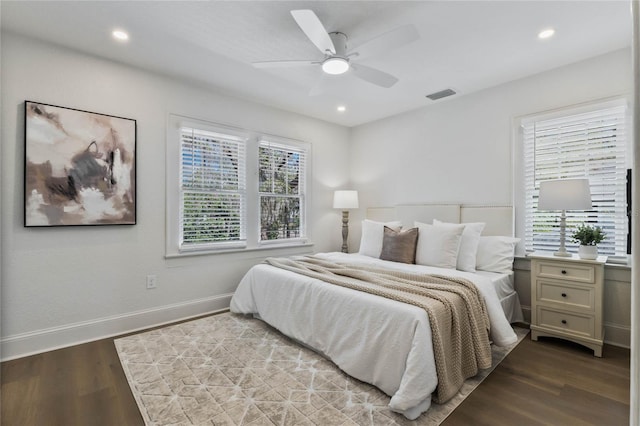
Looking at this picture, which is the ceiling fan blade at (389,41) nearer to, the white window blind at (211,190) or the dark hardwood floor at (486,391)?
the white window blind at (211,190)

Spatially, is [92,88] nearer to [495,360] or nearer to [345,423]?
[345,423]

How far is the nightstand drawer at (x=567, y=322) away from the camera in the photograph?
2.63m

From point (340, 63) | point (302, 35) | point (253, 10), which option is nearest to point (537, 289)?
point (340, 63)

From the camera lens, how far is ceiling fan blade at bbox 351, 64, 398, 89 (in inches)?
99.9

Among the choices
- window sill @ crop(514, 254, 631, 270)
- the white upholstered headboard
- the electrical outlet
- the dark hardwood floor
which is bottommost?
the dark hardwood floor

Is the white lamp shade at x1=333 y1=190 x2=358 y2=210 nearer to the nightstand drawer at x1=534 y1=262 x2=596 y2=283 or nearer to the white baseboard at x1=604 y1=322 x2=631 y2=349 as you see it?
the nightstand drawer at x1=534 y1=262 x2=596 y2=283

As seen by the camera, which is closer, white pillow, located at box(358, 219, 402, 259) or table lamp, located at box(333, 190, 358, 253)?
white pillow, located at box(358, 219, 402, 259)

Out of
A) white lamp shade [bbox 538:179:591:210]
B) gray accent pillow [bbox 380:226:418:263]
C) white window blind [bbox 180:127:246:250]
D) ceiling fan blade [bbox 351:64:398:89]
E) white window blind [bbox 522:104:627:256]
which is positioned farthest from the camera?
white window blind [bbox 180:127:246:250]

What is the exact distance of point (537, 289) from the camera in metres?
2.91

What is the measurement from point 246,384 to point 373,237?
2362mm

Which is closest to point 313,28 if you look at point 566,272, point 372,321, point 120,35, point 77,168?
point 120,35

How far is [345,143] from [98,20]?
361cm

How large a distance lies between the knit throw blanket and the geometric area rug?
0.17m

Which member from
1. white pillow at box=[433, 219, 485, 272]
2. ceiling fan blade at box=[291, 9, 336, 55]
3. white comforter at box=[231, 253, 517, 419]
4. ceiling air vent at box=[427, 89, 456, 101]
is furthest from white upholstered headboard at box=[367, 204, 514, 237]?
ceiling fan blade at box=[291, 9, 336, 55]
